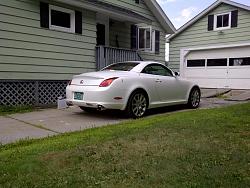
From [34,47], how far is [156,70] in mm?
4374

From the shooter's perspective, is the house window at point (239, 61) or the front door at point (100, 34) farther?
the house window at point (239, 61)

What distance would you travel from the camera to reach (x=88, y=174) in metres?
3.73

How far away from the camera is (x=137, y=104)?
8.44 m

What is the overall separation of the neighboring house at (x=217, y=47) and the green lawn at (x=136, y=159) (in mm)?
14277

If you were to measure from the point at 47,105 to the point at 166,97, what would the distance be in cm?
415

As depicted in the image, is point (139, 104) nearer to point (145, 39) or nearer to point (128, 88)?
point (128, 88)

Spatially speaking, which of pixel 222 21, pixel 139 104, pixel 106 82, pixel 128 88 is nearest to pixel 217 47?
pixel 222 21

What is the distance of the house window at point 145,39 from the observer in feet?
56.7

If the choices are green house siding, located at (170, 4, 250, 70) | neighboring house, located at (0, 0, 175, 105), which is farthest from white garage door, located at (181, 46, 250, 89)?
neighboring house, located at (0, 0, 175, 105)

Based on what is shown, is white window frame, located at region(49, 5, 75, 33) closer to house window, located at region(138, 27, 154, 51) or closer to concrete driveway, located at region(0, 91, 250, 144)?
concrete driveway, located at region(0, 91, 250, 144)

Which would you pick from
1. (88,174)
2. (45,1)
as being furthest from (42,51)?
(88,174)

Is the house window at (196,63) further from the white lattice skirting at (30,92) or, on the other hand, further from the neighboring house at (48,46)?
the white lattice skirting at (30,92)

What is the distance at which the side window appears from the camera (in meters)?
9.02

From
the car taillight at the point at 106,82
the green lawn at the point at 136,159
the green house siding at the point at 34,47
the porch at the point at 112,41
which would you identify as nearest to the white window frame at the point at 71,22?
the green house siding at the point at 34,47
